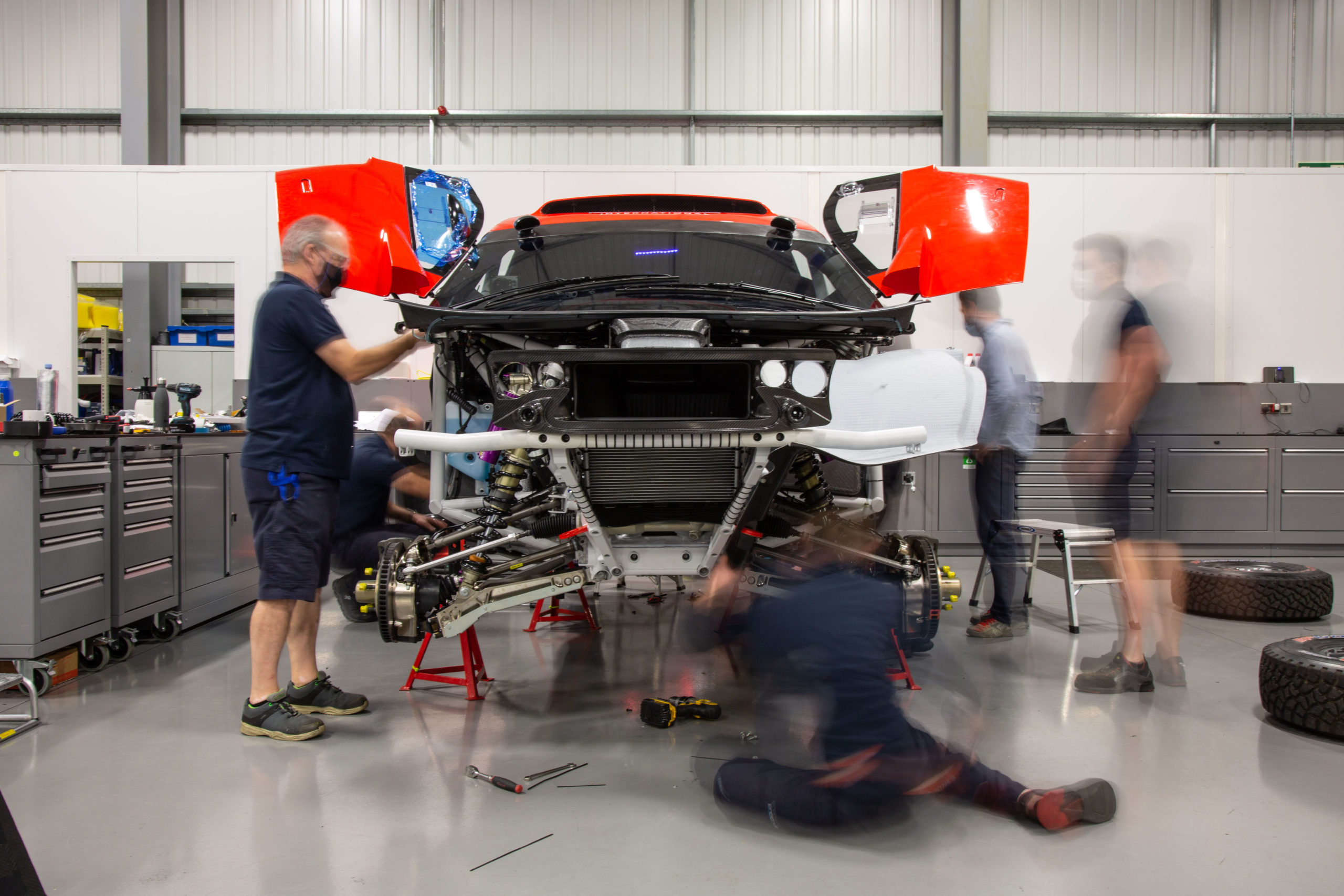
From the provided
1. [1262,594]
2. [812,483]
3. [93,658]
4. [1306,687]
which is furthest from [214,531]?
[1262,594]

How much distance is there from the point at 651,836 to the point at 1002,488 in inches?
97.7

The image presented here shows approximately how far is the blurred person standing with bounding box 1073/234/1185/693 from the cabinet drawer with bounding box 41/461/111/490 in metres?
3.91

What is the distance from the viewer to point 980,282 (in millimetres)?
2824

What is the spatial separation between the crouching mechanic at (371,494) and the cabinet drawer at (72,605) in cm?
88

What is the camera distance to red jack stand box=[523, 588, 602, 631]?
145 inches

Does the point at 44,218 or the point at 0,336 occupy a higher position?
the point at 44,218

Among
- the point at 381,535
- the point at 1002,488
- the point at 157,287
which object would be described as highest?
the point at 157,287

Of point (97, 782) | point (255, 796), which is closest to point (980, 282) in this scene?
point (255, 796)

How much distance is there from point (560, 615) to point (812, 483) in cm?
201

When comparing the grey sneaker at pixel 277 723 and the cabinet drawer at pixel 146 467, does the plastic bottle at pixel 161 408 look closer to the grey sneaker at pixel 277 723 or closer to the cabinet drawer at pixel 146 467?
the cabinet drawer at pixel 146 467

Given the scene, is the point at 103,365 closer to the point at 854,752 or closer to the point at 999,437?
the point at 999,437

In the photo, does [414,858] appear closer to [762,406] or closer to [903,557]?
[762,406]

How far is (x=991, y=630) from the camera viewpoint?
3.53m

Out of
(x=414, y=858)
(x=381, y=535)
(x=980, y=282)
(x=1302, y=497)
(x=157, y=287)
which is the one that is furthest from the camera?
(x=157, y=287)
